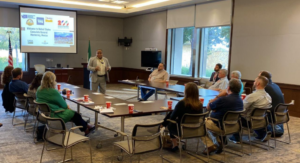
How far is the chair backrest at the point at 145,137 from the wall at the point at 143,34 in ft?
25.5

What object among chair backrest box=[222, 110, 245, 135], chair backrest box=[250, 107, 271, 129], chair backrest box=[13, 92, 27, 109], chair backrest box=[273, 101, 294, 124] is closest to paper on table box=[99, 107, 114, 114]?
chair backrest box=[222, 110, 245, 135]

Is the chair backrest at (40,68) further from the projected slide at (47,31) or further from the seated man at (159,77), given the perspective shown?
the seated man at (159,77)

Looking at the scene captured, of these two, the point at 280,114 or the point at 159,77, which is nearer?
the point at 280,114

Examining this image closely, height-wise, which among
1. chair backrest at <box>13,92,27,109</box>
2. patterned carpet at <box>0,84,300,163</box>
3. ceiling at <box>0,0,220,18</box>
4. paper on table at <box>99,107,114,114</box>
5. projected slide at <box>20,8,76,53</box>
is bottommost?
patterned carpet at <box>0,84,300,163</box>

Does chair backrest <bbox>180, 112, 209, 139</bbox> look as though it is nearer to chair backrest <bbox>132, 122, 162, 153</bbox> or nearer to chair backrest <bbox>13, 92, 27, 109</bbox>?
chair backrest <bbox>132, 122, 162, 153</bbox>

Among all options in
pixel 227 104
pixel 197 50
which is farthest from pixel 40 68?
pixel 227 104

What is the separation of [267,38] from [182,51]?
3576mm

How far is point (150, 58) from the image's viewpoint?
10.9 meters

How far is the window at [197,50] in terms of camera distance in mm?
8461

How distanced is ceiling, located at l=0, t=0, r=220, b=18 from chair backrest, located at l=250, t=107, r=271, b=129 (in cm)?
531

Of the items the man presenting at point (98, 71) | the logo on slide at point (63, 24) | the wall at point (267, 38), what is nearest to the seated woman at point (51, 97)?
the man presenting at point (98, 71)

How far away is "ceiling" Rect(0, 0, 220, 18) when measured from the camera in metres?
9.30

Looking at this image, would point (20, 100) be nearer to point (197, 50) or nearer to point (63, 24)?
point (197, 50)

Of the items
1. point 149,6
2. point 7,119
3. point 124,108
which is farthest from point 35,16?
point 124,108
